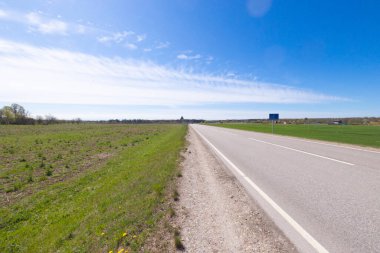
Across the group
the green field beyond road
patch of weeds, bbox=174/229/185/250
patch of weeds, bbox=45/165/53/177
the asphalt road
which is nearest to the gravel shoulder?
patch of weeds, bbox=174/229/185/250

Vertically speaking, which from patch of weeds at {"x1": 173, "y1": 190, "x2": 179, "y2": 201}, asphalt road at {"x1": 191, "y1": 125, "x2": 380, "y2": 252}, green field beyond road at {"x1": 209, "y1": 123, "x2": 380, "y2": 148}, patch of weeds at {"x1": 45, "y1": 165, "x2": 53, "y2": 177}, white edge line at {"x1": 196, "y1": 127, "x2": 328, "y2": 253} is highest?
green field beyond road at {"x1": 209, "y1": 123, "x2": 380, "y2": 148}

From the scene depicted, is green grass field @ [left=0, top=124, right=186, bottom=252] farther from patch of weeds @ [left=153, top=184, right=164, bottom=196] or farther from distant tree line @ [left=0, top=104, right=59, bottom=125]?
distant tree line @ [left=0, top=104, right=59, bottom=125]

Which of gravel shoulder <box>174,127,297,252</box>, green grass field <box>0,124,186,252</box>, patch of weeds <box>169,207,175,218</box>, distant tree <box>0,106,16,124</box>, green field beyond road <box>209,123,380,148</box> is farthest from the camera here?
distant tree <box>0,106,16,124</box>

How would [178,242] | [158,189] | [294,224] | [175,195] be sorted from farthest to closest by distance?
[158,189] < [175,195] < [294,224] < [178,242]

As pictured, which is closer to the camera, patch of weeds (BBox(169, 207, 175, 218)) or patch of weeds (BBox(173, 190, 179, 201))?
patch of weeds (BBox(169, 207, 175, 218))

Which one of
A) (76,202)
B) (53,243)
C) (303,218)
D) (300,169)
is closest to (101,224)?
(53,243)

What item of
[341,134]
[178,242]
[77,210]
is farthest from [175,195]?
[341,134]

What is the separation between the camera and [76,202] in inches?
249

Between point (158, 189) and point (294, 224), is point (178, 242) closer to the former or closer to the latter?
point (294, 224)

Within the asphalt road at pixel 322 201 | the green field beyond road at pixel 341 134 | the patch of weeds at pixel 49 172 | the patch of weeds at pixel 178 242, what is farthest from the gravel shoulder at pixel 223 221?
the green field beyond road at pixel 341 134

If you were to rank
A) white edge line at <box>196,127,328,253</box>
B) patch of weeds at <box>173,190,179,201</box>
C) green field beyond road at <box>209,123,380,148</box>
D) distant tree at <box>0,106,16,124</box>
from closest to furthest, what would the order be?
white edge line at <box>196,127,328,253</box>
patch of weeds at <box>173,190,179,201</box>
green field beyond road at <box>209,123,380,148</box>
distant tree at <box>0,106,16,124</box>

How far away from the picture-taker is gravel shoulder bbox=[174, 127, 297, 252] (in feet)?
10.4

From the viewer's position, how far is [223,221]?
396 cm

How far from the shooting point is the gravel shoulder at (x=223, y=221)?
10.4 feet
